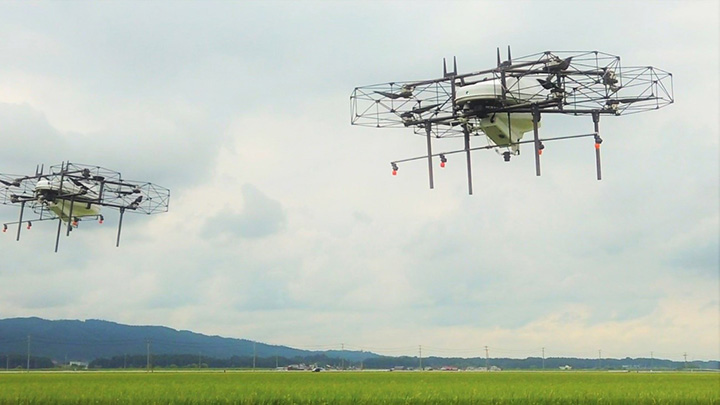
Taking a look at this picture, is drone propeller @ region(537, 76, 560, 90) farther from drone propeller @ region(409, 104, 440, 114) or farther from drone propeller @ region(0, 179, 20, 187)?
drone propeller @ region(0, 179, 20, 187)

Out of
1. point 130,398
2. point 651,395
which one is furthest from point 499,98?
point 130,398

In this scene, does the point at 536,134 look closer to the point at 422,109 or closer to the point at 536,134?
the point at 536,134

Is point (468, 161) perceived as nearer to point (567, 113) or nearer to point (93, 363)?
point (567, 113)

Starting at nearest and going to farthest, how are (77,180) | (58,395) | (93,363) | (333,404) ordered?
(333,404) → (58,395) → (77,180) → (93,363)

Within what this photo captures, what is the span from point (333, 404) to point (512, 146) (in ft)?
47.1

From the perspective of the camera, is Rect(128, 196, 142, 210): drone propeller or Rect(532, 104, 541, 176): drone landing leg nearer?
Rect(532, 104, 541, 176): drone landing leg

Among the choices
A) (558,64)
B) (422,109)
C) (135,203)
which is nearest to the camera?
(558,64)

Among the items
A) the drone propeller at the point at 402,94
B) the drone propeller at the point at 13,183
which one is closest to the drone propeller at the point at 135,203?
the drone propeller at the point at 13,183

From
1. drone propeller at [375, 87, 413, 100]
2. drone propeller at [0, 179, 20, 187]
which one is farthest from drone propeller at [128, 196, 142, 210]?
drone propeller at [375, 87, 413, 100]

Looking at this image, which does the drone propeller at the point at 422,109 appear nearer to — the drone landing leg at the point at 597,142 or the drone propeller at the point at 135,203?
the drone landing leg at the point at 597,142

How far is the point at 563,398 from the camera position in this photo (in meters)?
39.1

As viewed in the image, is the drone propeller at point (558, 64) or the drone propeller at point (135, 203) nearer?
the drone propeller at point (558, 64)

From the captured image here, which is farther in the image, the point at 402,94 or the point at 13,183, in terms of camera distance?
the point at 13,183

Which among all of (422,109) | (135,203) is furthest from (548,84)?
(135,203)
